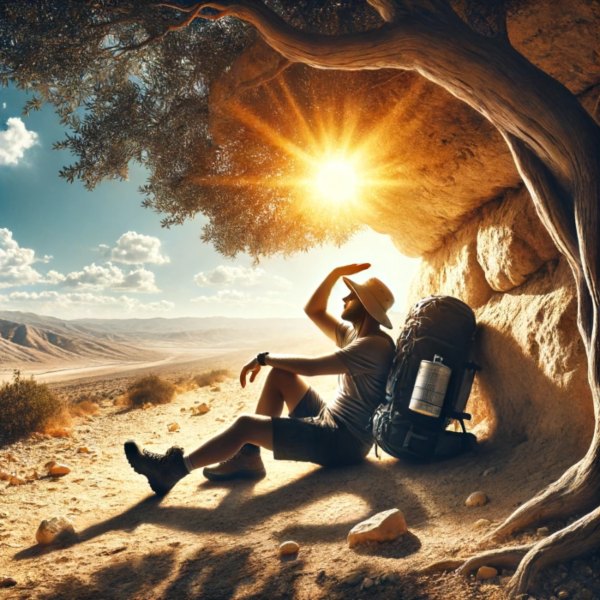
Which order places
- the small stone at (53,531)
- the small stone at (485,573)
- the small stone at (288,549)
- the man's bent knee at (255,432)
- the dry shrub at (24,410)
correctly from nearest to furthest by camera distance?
the small stone at (485,573) → the small stone at (288,549) → the small stone at (53,531) → the man's bent knee at (255,432) → the dry shrub at (24,410)

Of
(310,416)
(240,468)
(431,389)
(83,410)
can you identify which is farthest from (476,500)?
(83,410)

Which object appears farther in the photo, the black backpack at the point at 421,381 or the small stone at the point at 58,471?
the small stone at the point at 58,471

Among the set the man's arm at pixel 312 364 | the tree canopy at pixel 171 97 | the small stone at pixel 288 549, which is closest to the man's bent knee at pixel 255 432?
the man's arm at pixel 312 364

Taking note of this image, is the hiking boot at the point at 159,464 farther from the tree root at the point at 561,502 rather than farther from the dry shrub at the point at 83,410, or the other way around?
the dry shrub at the point at 83,410

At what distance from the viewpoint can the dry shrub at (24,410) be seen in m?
7.14

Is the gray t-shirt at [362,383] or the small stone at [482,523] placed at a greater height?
the gray t-shirt at [362,383]

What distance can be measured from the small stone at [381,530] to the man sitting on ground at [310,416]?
146 centimetres

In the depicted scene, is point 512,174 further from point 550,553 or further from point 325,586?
point 325,586

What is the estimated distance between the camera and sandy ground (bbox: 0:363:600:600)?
281 centimetres

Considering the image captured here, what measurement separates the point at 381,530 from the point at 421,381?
66.4 inches

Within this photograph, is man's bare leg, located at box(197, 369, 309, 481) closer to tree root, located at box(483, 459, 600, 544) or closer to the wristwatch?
the wristwatch

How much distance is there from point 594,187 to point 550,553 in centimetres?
210

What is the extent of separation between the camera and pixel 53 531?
382cm

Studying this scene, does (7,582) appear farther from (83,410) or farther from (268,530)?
(83,410)
